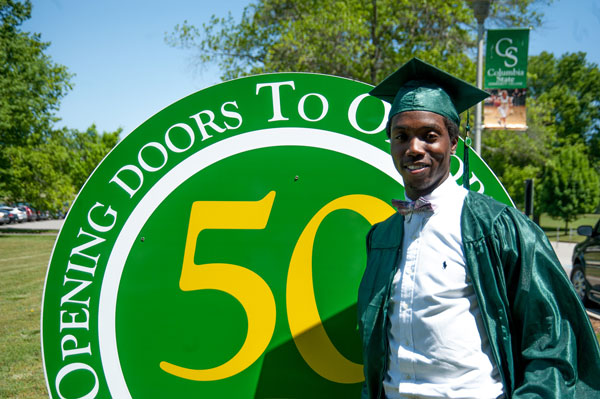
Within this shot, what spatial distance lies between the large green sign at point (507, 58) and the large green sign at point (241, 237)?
5.92 m

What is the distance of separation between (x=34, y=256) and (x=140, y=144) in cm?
1494

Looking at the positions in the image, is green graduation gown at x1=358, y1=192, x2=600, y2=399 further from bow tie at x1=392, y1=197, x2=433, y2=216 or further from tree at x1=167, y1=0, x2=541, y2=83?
tree at x1=167, y1=0, x2=541, y2=83

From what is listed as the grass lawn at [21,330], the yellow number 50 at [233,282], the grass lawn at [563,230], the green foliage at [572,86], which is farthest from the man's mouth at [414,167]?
the green foliage at [572,86]

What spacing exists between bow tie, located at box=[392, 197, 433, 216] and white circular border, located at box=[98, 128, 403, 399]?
2.55 feet

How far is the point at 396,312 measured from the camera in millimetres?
1726

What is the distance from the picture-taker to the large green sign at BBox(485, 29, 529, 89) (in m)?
7.80

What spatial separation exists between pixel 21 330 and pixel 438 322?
20.0 ft

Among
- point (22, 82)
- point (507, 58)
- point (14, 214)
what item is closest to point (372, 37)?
point (507, 58)

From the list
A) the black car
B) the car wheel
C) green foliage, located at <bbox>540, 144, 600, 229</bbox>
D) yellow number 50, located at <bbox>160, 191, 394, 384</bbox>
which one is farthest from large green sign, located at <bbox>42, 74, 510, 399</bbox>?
green foliage, located at <bbox>540, 144, 600, 229</bbox>

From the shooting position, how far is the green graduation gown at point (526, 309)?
1510 mm

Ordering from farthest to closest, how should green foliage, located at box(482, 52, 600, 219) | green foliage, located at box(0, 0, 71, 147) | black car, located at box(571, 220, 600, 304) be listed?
green foliage, located at box(482, 52, 600, 219)
green foliage, located at box(0, 0, 71, 147)
black car, located at box(571, 220, 600, 304)

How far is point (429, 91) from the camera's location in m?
1.80

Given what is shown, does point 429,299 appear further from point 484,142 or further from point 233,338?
point 484,142

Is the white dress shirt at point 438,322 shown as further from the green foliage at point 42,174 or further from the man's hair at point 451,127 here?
the green foliage at point 42,174
